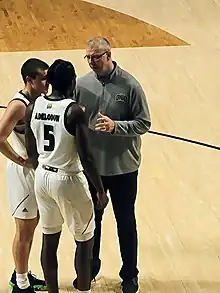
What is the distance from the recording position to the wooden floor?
16.0 ft

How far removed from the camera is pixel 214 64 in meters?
7.98

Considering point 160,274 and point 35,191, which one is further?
point 160,274

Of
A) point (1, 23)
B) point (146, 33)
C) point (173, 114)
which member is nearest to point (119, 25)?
point (146, 33)

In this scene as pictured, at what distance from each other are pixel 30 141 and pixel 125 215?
764mm

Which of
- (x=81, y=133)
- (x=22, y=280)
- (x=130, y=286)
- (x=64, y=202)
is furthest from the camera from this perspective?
(x=130, y=286)

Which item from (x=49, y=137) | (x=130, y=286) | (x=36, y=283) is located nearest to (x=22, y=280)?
(x=36, y=283)

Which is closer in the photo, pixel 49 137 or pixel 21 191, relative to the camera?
pixel 49 137

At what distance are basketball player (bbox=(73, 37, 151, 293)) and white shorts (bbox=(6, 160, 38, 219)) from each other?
0.34 meters

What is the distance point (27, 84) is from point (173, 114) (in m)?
3.07

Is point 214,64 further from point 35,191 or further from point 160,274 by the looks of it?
point 35,191

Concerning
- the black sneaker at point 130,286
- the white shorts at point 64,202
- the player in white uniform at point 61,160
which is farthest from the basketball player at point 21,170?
the black sneaker at point 130,286

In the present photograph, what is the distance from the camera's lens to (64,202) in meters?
3.87

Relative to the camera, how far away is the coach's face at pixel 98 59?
4.04 metres

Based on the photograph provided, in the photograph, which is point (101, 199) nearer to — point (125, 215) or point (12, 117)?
point (125, 215)
